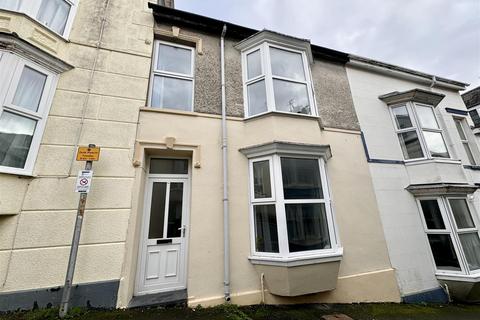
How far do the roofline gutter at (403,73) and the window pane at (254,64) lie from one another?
354 cm

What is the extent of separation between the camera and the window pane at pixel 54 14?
4137 mm

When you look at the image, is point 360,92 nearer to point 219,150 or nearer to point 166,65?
point 219,150

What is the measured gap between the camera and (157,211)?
4.39 m

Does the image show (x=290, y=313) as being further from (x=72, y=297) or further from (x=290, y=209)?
(x=72, y=297)

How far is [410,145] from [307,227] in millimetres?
4725

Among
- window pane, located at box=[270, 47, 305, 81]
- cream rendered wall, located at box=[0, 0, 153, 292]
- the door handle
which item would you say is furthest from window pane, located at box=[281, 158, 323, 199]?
cream rendered wall, located at box=[0, 0, 153, 292]

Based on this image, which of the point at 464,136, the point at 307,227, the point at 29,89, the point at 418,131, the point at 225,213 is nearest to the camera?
the point at 29,89

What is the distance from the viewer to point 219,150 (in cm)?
471

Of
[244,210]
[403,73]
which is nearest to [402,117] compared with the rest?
[403,73]

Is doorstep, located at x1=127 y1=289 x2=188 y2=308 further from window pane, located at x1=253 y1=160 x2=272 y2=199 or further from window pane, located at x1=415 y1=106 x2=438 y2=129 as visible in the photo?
window pane, located at x1=415 y1=106 x2=438 y2=129

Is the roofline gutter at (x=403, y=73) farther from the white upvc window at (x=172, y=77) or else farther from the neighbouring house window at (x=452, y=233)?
the white upvc window at (x=172, y=77)

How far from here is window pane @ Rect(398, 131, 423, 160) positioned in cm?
626

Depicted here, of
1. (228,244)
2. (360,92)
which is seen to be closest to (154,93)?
(228,244)

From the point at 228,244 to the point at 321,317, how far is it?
6.84 ft
